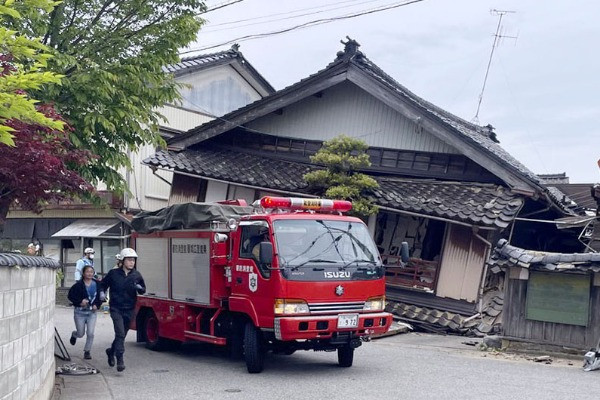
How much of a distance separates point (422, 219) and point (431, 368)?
7.67m

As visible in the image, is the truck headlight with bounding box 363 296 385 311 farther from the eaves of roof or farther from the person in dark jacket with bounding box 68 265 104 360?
the eaves of roof

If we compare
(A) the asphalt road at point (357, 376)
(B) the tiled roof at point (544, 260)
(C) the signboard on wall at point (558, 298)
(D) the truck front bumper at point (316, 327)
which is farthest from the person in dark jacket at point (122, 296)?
(C) the signboard on wall at point (558, 298)

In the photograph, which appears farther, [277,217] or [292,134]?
[292,134]

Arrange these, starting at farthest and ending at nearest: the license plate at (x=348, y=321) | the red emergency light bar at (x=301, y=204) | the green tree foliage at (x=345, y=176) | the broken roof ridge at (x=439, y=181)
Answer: the broken roof ridge at (x=439, y=181), the green tree foliage at (x=345, y=176), the red emergency light bar at (x=301, y=204), the license plate at (x=348, y=321)

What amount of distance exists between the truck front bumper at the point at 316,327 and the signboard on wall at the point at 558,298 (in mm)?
4183

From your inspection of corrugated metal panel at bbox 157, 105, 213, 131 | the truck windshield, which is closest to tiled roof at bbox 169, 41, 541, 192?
corrugated metal panel at bbox 157, 105, 213, 131

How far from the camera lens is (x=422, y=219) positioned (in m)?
19.5

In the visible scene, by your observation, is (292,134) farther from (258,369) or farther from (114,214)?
(258,369)

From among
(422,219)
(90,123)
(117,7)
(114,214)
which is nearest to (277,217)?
(90,123)

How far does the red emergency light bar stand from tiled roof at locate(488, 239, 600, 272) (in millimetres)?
3793

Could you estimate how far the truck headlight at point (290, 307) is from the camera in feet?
36.3

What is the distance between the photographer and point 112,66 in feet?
39.0

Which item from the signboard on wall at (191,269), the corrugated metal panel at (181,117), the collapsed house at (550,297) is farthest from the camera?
the corrugated metal panel at (181,117)

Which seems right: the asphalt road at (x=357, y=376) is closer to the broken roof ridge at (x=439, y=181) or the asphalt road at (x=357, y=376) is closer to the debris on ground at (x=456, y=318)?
the debris on ground at (x=456, y=318)
